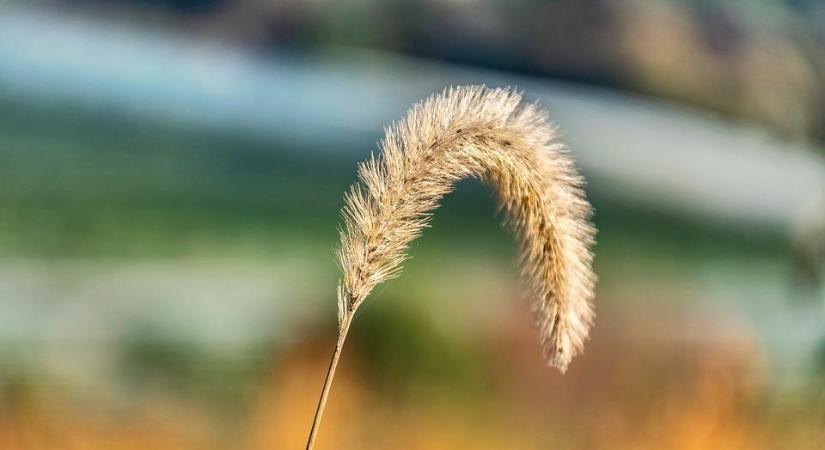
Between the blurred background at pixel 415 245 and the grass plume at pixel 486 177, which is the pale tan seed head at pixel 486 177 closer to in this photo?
the grass plume at pixel 486 177

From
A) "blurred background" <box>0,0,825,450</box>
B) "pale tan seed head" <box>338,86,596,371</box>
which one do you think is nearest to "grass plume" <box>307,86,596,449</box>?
"pale tan seed head" <box>338,86,596,371</box>

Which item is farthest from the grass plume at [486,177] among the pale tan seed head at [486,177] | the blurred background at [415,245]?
the blurred background at [415,245]

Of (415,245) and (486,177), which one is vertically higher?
(486,177)

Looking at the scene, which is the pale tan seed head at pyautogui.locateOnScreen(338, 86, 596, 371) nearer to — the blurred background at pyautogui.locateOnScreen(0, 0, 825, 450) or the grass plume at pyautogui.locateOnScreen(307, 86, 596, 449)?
the grass plume at pyautogui.locateOnScreen(307, 86, 596, 449)

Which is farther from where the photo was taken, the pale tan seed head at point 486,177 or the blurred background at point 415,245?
the blurred background at point 415,245

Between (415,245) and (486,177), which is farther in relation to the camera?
(415,245)

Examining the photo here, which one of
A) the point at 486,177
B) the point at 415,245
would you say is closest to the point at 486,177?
the point at 486,177

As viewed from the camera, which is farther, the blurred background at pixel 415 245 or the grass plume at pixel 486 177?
the blurred background at pixel 415 245

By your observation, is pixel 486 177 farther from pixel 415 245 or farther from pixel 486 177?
pixel 415 245
